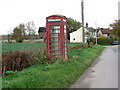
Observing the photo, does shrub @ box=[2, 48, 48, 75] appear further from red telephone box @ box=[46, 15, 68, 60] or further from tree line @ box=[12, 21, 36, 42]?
tree line @ box=[12, 21, 36, 42]

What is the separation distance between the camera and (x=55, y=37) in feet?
38.6

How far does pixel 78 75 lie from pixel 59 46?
3.61 meters

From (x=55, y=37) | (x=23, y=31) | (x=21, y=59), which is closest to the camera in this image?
(x=21, y=59)

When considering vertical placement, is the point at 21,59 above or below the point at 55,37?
below

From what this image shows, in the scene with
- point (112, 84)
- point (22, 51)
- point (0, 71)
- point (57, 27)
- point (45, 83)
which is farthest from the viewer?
point (57, 27)

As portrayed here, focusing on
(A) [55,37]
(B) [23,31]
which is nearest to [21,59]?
(A) [55,37]

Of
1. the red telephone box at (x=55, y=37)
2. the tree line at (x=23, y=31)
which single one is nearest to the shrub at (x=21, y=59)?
the red telephone box at (x=55, y=37)

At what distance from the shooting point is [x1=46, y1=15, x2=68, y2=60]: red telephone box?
38.5 feet

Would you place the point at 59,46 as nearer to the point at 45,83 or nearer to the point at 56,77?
the point at 56,77

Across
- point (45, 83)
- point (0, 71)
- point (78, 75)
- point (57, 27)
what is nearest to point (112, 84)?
point (78, 75)

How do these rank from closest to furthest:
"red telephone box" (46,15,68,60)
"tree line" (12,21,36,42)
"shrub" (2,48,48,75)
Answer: "shrub" (2,48,48,75), "red telephone box" (46,15,68,60), "tree line" (12,21,36,42)

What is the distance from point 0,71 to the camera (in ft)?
26.3

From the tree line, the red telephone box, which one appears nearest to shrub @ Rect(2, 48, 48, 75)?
the red telephone box

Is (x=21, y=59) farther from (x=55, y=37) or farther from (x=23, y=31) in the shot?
(x=23, y=31)
